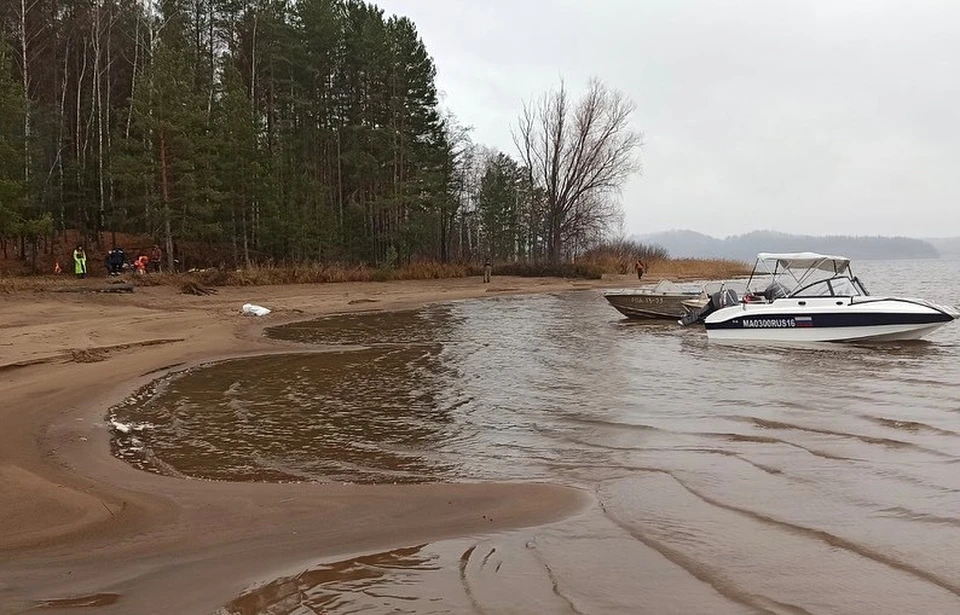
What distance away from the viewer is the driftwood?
21.0 metres

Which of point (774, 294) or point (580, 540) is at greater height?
point (774, 294)

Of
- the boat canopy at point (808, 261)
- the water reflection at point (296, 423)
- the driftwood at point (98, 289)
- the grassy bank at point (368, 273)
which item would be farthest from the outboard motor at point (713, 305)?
the driftwood at point (98, 289)

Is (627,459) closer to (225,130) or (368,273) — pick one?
(368,273)

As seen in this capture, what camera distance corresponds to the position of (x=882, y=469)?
5883mm

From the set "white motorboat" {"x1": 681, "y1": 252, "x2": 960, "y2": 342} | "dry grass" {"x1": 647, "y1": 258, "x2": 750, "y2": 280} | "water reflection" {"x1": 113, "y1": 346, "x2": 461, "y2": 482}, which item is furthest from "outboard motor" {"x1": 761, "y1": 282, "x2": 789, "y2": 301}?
"dry grass" {"x1": 647, "y1": 258, "x2": 750, "y2": 280}

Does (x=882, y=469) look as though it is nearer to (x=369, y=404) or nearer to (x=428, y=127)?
(x=369, y=404)

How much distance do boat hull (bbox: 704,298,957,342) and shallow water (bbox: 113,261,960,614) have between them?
1.16 meters

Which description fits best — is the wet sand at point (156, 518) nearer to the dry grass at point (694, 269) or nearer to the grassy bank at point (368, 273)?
the grassy bank at point (368, 273)

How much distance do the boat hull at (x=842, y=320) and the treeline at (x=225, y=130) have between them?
70.3 feet

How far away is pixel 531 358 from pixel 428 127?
1235 inches

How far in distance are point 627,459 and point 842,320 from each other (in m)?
10.9

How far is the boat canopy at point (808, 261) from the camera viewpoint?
16109 millimetres

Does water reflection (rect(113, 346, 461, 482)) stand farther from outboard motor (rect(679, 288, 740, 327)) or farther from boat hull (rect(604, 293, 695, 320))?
boat hull (rect(604, 293, 695, 320))

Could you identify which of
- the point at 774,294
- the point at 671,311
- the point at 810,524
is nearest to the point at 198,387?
the point at 810,524
